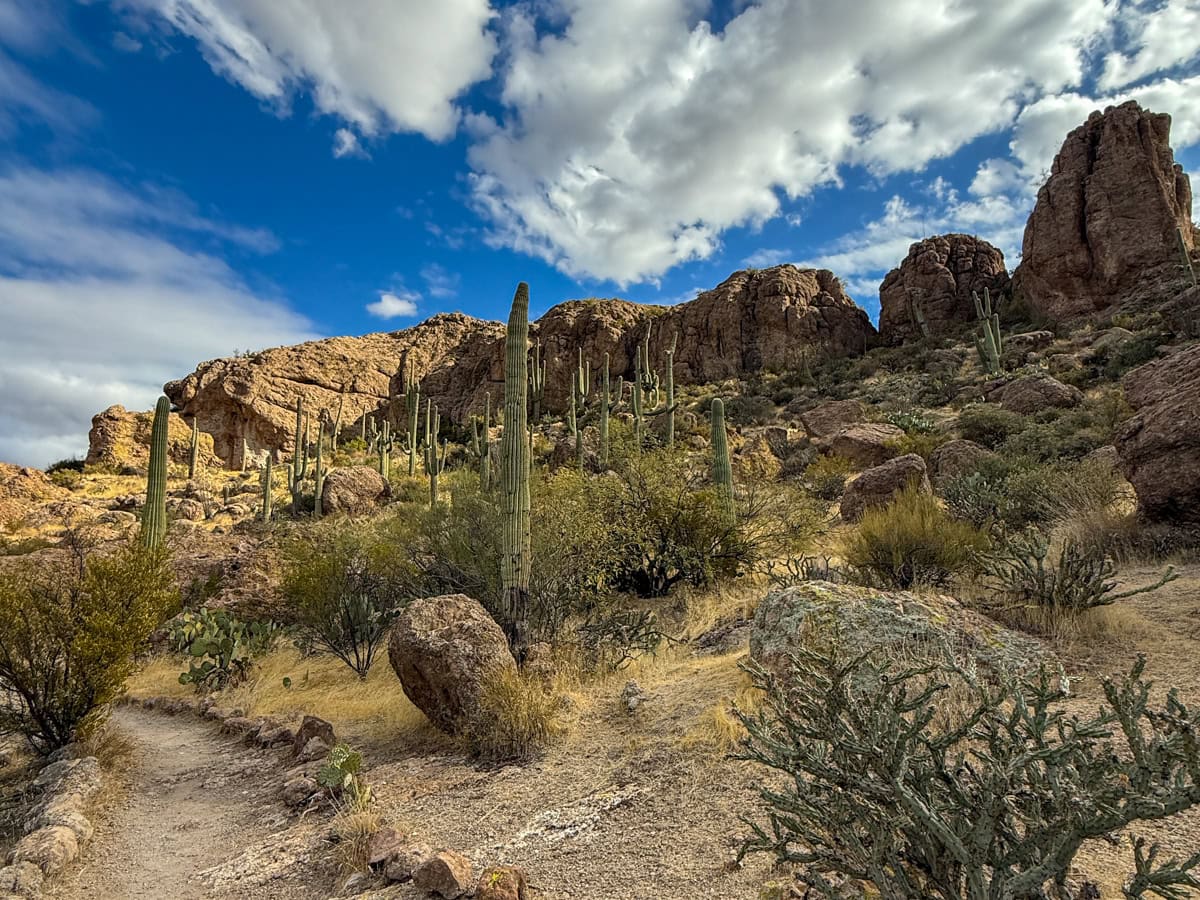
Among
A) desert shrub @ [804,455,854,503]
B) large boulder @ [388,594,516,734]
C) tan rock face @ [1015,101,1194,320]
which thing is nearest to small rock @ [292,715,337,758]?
large boulder @ [388,594,516,734]

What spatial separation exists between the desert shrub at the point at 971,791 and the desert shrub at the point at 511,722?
3.03m

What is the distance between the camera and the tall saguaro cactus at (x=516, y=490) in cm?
690

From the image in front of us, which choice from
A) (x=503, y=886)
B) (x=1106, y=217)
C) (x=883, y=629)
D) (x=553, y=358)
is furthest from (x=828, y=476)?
(x=553, y=358)

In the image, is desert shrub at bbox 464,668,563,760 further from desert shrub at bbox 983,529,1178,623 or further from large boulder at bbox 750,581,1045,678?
desert shrub at bbox 983,529,1178,623

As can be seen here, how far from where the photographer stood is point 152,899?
3990mm

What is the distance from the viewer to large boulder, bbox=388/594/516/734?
5.57m

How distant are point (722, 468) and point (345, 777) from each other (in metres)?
8.45

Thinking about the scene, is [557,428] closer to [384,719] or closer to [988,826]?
[384,719]

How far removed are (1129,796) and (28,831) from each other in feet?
22.1

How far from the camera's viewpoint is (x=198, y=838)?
4891 mm

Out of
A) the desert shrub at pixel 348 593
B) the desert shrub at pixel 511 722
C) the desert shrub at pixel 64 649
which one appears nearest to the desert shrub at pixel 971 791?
the desert shrub at pixel 511 722

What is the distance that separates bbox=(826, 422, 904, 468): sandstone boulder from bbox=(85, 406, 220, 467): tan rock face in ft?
122

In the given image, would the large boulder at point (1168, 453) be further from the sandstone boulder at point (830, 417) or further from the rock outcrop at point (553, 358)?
the rock outcrop at point (553, 358)

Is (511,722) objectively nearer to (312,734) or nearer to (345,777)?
(345,777)
